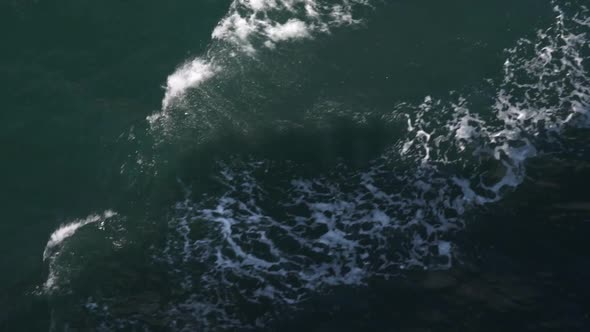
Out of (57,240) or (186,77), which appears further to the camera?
(186,77)

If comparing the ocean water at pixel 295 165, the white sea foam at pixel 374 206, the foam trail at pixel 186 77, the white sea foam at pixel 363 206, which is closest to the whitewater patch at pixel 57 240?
the ocean water at pixel 295 165

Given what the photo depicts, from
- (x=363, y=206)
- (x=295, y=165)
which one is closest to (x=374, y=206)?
(x=363, y=206)

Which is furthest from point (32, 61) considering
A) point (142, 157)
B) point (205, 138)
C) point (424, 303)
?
point (424, 303)

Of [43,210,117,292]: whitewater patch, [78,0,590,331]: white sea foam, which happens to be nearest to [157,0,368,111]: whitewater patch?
[78,0,590,331]: white sea foam

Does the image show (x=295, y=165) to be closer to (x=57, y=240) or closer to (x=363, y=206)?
(x=363, y=206)

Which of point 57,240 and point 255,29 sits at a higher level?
point 255,29

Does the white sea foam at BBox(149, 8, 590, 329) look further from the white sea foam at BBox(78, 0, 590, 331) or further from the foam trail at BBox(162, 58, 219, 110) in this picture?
the foam trail at BBox(162, 58, 219, 110)

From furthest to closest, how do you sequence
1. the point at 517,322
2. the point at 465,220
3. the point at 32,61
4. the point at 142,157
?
the point at 32,61
the point at 142,157
the point at 465,220
the point at 517,322

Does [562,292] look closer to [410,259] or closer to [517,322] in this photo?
[517,322]
